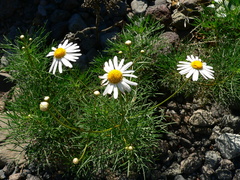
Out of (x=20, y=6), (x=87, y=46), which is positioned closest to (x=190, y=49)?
(x=87, y=46)

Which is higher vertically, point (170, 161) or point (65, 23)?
point (65, 23)

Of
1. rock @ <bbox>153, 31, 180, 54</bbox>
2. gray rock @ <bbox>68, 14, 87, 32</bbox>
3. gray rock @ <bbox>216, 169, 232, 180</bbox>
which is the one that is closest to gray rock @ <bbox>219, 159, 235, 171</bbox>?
gray rock @ <bbox>216, 169, 232, 180</bbox>

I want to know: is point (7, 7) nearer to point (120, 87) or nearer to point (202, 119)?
point (120, 87)

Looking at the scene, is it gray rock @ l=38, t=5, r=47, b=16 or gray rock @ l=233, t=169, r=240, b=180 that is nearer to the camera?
gray rock @ l=233, t=169, r=240, b=180

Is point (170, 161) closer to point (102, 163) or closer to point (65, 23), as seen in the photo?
point (102, 163)

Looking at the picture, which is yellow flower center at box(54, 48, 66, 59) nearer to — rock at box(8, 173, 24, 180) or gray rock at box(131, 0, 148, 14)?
rock at box(8, 173, 24, 180)

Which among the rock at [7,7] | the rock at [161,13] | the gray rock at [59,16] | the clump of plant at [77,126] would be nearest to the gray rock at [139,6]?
the rock at [161,13]
